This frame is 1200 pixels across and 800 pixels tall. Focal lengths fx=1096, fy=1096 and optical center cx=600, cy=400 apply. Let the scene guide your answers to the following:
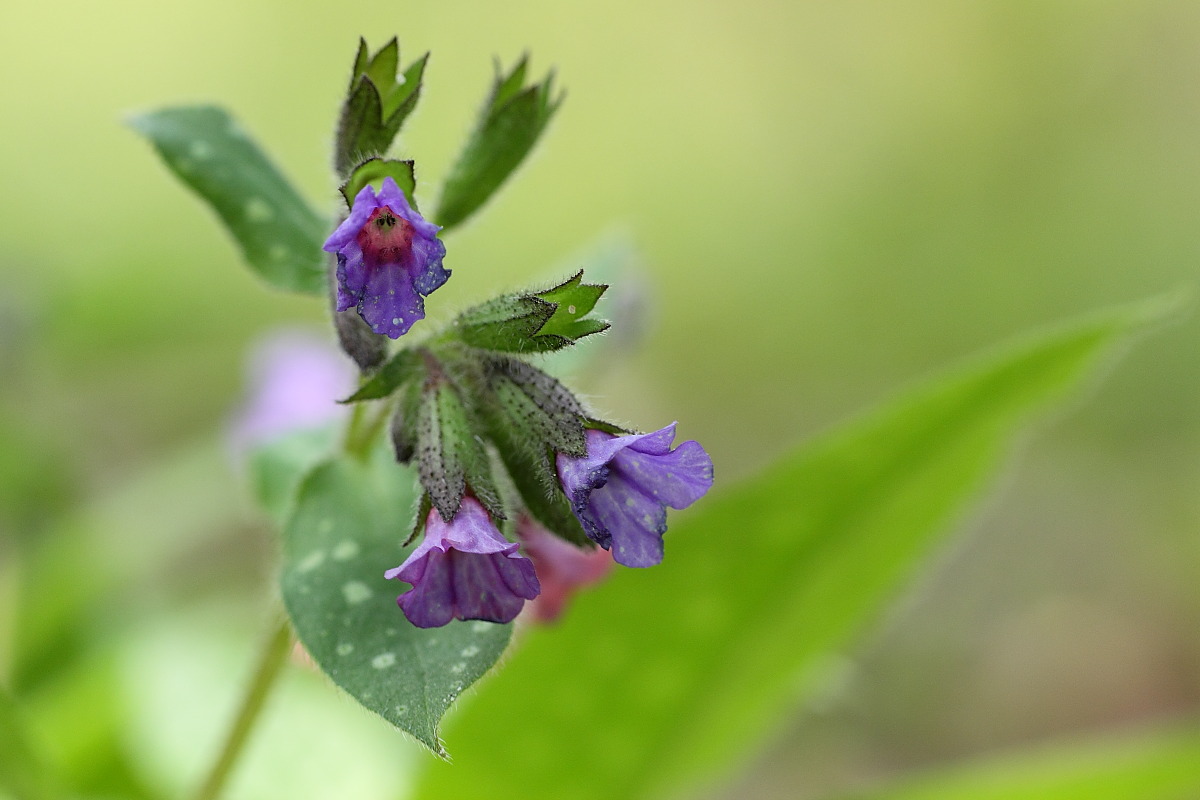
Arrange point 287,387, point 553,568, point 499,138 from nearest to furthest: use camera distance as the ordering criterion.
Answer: point 499,138
point 553,568
point 287,387

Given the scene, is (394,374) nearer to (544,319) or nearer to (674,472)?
(544,319)

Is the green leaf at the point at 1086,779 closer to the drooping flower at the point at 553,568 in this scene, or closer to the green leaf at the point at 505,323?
the drooping flower at the point at 553,568

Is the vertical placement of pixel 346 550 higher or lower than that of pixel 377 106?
lower

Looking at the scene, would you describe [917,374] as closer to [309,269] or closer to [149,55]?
[309,269]

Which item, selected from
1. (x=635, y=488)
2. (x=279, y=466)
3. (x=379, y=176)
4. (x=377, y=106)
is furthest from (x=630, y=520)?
(x=279, y=466)

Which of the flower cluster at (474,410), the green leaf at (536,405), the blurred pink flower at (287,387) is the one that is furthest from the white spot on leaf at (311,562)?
the blurred pink flower at (287,387)

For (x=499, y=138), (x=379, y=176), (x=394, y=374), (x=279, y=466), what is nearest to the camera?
(x=379, y=176)
